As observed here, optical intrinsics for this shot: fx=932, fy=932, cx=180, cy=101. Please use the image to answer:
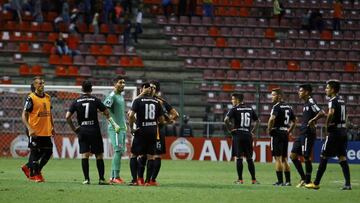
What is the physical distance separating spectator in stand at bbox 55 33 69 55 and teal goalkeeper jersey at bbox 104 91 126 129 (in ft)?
65.5

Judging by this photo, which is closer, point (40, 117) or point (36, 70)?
point (40, 117)

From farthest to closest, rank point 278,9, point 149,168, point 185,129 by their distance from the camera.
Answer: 1. point 278,9
2. point 185,129
3. point 149,168

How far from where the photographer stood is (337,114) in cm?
1892

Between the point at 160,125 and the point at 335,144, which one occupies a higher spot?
the point at 160,125

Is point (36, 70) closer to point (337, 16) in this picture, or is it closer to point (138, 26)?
point (138, 26)

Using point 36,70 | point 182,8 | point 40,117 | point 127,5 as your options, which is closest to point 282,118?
point 40,117

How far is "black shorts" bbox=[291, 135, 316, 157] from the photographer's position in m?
20.7

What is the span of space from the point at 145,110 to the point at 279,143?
147 inches

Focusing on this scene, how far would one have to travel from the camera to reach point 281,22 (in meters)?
45.7

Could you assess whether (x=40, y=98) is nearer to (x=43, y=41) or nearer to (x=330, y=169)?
(x=330, y=169)

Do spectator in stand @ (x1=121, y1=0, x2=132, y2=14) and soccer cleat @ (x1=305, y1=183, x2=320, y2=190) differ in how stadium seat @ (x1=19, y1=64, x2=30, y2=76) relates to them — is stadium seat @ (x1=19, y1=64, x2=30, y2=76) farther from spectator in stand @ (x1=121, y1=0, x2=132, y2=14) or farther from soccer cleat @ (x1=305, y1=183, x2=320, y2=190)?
soccer cleat @ (x1=305, y1=183, x2=320, y2=190)

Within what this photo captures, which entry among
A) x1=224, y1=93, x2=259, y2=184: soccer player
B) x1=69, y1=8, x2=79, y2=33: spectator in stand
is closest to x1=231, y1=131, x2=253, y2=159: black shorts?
x1=224, y1=93, x2=259, y2=184: soccer player

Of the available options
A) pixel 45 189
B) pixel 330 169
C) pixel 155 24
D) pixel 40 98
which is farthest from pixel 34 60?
pixel 45 189

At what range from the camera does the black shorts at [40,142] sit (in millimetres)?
19953
